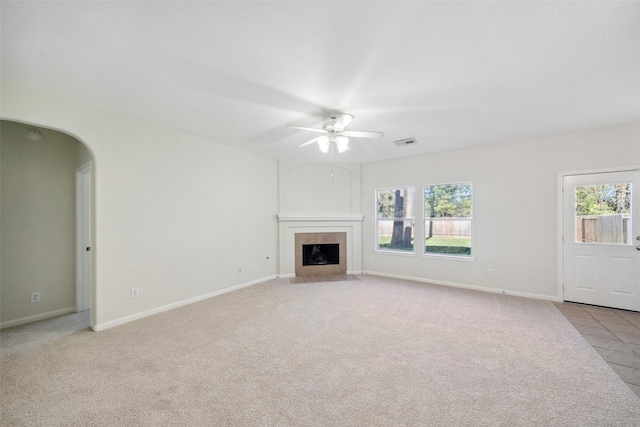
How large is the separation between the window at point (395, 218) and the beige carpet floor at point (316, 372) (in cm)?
219

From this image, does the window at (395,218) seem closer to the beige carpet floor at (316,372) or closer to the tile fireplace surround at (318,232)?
the tile fireplace surround at (318,232)

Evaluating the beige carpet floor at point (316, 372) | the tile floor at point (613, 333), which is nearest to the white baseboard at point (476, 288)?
the tile floor at point (613, 333)

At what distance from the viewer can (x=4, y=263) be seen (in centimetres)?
316

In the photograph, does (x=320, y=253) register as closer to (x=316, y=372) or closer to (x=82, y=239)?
(x=316, y=372)

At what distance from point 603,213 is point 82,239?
24.3ft

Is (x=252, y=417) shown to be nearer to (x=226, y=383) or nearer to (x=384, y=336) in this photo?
(x=226, y=383)

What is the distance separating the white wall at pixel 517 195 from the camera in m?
3.80

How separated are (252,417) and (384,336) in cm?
162

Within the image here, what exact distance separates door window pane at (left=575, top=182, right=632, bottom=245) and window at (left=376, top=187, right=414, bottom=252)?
2514 millimetres

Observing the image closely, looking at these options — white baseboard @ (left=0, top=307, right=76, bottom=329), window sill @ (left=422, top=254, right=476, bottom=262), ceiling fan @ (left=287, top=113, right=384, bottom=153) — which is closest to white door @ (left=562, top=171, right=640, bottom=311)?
window sill @ (left=422, top=254, right=476, bottom=262)

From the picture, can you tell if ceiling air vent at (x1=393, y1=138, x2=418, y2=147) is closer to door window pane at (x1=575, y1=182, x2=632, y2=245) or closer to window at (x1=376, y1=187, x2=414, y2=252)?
window at (x1=376, y1=187, x2=414, y2=252)

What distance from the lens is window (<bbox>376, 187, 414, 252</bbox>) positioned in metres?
5.55

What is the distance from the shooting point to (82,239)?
374 centimetres

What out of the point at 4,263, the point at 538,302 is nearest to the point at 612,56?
the point at 538,302
